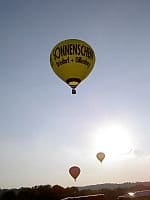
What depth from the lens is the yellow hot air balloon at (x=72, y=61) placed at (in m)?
27.0

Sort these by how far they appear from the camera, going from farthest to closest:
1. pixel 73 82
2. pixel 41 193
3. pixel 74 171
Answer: pixel 41 193 < pixel 74 171 < pixel 73 82

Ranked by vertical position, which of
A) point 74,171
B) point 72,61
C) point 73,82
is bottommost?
point 74,171

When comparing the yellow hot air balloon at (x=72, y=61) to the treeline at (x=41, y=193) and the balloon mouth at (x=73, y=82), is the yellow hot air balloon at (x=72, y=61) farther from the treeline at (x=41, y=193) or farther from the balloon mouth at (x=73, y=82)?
the treeline at (x=41, y=193)

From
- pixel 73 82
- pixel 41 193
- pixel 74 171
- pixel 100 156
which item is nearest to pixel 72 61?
pixel 73 82

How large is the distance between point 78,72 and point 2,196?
42802 millimetres

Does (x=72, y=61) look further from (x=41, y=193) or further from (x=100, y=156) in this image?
(x=41, y=193)

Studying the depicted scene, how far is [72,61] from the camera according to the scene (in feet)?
89.5

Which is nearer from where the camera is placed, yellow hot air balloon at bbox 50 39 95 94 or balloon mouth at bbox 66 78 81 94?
balloon mouth at bbox 66 78 81 94

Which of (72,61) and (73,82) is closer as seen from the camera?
(73,82)

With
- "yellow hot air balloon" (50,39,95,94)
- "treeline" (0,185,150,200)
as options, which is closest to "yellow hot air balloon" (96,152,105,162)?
"treeline" (0,185,150,200)

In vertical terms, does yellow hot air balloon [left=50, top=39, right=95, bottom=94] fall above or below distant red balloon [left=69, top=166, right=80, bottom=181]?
above

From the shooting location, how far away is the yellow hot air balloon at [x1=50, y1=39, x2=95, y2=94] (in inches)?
1061

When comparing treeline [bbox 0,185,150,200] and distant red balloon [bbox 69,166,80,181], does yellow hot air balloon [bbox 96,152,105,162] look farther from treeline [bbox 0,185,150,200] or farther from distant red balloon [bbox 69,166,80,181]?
treeline [bbox 0,185,150,200]

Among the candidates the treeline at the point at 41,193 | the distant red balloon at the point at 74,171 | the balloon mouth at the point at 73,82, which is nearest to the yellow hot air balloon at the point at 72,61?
the balloon mouth at the point at 73,82
